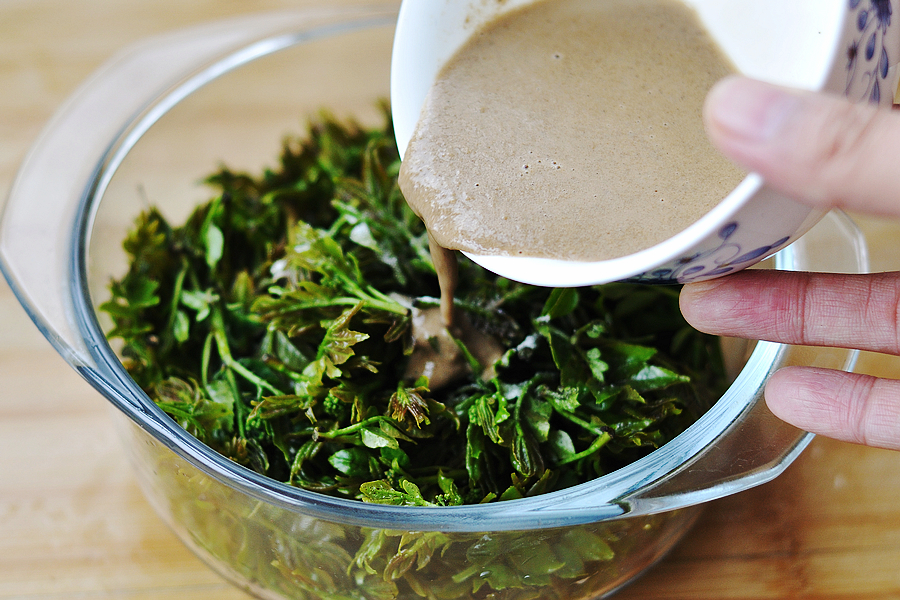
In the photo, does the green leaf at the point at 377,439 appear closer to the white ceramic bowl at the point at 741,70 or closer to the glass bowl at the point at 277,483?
the glass bowl at the point at 277,483

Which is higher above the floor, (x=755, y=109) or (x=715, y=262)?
(x=755, y=109)

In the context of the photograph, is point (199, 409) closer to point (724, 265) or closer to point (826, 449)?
point (724, 265)

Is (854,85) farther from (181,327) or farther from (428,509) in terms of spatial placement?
(181,327)

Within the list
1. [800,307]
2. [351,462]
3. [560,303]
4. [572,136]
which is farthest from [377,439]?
[800,307]

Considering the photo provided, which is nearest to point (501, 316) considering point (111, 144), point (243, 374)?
point (243, 374)

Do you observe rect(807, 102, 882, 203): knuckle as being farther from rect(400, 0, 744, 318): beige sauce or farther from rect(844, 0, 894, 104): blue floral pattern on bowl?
rect(400, 0, 744, 318): beige sauce

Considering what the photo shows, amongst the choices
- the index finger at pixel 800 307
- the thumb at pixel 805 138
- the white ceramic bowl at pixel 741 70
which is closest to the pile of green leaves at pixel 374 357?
the index finger at pixel 800 307

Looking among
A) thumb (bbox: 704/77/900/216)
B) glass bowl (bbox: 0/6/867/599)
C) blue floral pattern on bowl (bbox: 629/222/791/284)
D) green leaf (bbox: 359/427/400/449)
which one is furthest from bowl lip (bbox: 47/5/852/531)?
thumb (bbox: 704/77/900/216)
